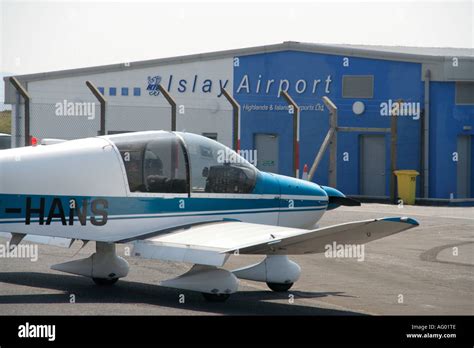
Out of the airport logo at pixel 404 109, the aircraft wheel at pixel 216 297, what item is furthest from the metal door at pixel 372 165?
the aircraft wheel at pixel 216 297

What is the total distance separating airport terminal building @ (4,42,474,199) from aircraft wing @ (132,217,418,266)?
17806 mm

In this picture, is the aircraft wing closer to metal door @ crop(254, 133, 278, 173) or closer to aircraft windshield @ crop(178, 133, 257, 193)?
aircraft windshield @ crop(178, 133, 257, 193)

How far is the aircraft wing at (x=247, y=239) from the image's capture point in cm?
1003

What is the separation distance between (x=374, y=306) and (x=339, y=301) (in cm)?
55

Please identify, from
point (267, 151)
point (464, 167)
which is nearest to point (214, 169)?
point (464, 167)

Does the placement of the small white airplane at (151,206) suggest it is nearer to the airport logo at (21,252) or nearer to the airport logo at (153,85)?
the airport logo at (21,252)

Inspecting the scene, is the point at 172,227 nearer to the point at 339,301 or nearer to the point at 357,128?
the point at 339,301

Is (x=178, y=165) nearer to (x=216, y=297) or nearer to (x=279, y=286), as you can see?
(x=216, y=297)

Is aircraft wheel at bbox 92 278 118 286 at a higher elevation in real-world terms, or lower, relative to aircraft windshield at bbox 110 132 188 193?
lower

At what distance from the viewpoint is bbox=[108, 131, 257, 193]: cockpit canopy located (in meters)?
12.0

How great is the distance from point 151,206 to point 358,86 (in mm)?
21456

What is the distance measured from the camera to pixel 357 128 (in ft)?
99.8
